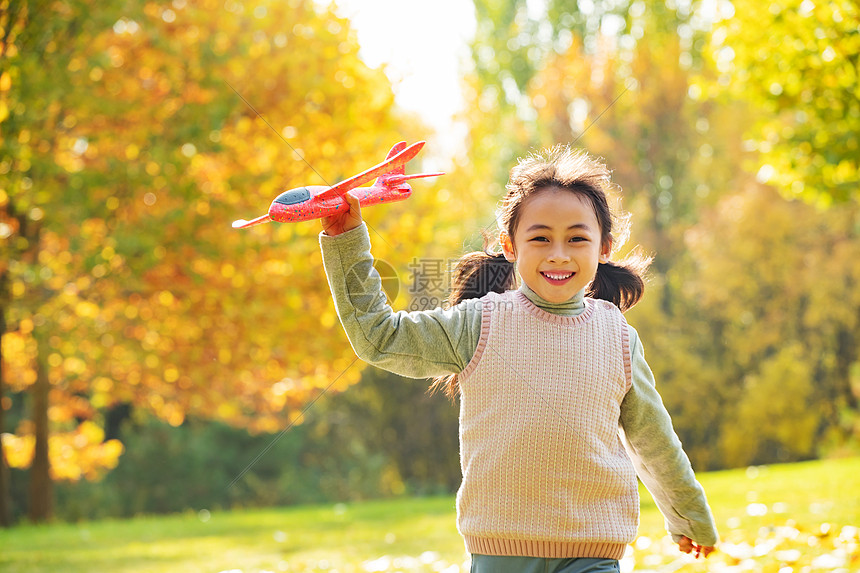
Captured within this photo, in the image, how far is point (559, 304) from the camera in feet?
7.05

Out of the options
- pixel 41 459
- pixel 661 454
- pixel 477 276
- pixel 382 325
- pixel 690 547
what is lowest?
pixel 41 459

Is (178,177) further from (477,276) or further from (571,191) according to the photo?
(571,191)

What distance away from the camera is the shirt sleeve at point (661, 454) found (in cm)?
214

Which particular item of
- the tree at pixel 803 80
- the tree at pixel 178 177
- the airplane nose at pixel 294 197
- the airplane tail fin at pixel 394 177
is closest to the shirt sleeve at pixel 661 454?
the airplane tail fin at pixel 394 177

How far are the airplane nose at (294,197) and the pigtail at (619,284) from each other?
94 cm

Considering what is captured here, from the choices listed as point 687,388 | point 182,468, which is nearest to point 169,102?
point 182,468

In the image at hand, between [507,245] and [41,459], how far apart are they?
9050 mm

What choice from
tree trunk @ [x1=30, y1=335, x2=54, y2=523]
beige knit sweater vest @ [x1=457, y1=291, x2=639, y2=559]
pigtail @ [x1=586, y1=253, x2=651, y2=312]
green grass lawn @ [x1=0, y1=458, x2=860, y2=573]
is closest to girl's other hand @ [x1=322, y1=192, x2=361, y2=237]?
beige knit sweater vest @ [x1=457, y1=291, x2=639, y2=559]

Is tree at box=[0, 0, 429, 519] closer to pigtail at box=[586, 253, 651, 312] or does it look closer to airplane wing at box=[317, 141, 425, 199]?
pigtail at box=[586, 253, 651, 312]

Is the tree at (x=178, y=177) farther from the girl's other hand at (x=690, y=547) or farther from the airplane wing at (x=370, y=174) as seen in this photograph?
the girl's other hand at (x=690, y=547)

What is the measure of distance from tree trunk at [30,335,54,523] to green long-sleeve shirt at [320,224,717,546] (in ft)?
27.4

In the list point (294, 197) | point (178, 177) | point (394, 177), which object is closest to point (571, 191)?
point (394, 177)

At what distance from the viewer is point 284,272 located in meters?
8.73

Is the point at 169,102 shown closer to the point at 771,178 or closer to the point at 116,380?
the point at 116,380
